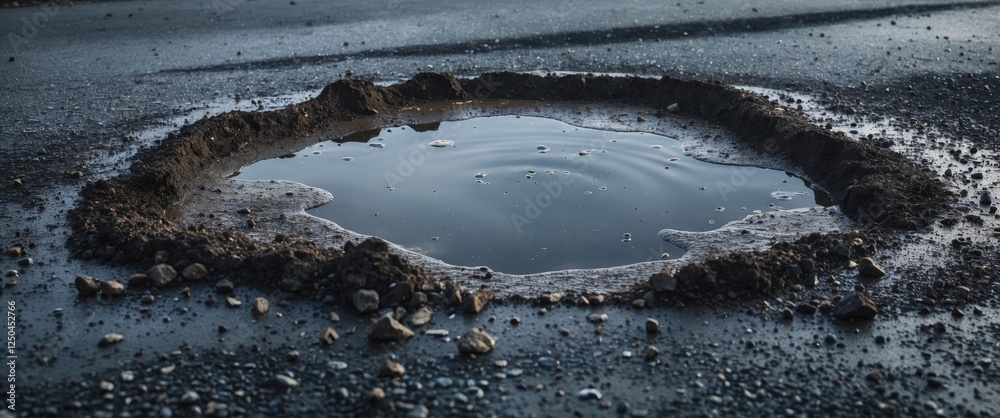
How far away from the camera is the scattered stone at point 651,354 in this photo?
3992 mm

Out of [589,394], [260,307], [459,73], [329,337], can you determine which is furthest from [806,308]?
[459,73]

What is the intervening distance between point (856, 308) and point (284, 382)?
280 centimetres

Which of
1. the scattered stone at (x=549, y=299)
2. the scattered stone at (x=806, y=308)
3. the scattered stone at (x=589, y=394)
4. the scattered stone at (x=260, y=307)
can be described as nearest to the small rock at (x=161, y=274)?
the scattered stone at (x=260, y=307)

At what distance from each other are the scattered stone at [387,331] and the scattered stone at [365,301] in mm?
245

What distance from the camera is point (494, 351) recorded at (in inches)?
160

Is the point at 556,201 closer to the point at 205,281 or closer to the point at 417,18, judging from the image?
the point at 205,281

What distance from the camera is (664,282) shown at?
4559 millimetres

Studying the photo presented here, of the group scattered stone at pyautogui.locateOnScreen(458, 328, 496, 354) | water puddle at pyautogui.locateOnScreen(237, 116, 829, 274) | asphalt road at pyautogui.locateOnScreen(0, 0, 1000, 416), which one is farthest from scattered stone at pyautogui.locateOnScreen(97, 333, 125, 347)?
water puddle at pyautogui.locateOnScreen(237, 116, 829, 274)

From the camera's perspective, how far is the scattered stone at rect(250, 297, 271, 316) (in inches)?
173

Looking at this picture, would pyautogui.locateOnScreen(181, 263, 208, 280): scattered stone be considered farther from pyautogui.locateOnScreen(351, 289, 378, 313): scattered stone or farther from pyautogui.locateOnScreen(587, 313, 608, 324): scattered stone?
pyautogui.locateOnScreen(587, 313, 608, 324): scattered stone

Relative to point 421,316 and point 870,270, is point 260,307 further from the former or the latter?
point 870,270

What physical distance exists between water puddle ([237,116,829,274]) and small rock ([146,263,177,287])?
1371mm

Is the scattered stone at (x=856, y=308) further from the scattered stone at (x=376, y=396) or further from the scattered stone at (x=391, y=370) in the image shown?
the scattered stone at (x=376, y=396)

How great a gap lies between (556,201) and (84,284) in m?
3.13
